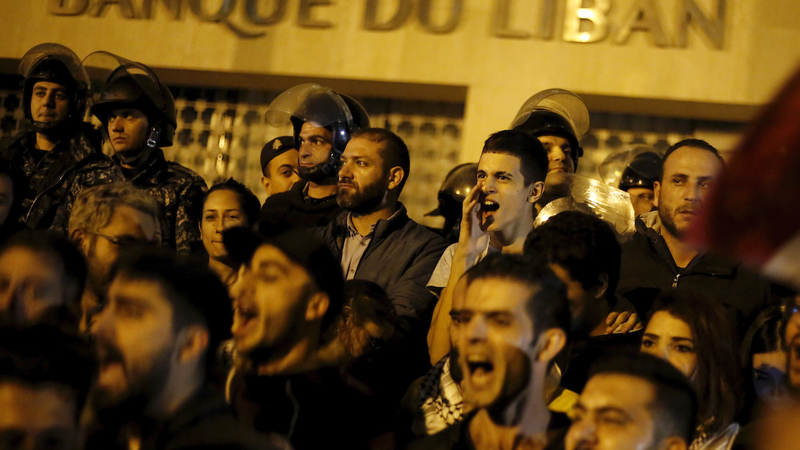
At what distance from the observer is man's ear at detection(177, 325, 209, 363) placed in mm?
2455

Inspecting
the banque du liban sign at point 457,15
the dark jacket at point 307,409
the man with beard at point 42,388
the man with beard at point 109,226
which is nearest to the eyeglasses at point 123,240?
the man with beard at point 109,226

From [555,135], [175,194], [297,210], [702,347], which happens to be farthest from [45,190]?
[702,347]

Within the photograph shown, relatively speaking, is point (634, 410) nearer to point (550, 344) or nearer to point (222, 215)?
point (550, 344)

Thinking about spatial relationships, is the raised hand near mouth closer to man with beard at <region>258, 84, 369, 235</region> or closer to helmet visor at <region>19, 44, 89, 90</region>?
man with beard at <region>258, 84, 369, 235</region>

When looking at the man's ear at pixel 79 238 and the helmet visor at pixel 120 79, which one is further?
the helmet visor at pixel 120 79

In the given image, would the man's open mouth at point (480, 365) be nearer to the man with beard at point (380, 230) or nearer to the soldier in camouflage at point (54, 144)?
the man with beard at point (380, 230)

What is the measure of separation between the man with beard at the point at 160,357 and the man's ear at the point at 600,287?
55.7 inches

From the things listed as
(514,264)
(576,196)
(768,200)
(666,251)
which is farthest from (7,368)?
(576,196)

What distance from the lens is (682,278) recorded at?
3912mm

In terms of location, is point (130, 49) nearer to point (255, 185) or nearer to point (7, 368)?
point (255, 185)

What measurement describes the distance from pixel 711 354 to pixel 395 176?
2.17 m

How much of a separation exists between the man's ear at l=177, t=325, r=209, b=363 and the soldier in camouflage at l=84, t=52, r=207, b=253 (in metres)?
2.06

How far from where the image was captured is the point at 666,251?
13.1 feet

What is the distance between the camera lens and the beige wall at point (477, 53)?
7852 millimetres
